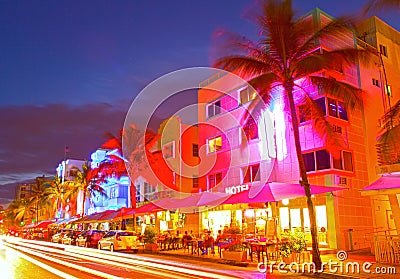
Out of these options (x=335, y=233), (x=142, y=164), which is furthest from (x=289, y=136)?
(x=142, y=164)

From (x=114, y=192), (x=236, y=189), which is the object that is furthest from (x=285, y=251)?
(x=114, y=192)

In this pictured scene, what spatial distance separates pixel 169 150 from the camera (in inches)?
1612

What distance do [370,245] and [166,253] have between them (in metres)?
11.9

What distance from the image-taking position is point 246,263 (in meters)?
16.8

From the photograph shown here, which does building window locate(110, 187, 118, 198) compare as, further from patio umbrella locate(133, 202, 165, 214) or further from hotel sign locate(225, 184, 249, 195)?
A: hotel sign locate(225, 184, 249, 195)

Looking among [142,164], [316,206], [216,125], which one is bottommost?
[316,206]

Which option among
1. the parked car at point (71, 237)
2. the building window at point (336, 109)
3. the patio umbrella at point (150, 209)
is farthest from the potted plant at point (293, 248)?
the parked car at point (71, 237)

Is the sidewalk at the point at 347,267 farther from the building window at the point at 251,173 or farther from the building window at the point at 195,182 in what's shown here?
the building window at the point at 195,182

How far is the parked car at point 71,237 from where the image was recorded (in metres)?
36.4

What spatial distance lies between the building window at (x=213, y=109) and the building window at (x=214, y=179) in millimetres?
5312

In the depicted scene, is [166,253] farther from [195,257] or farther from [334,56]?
[334,56]

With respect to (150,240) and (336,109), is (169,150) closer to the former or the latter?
(150,240)

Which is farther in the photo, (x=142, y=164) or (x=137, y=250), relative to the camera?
(x=142, y=164)

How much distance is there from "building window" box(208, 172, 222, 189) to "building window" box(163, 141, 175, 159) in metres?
8.15
